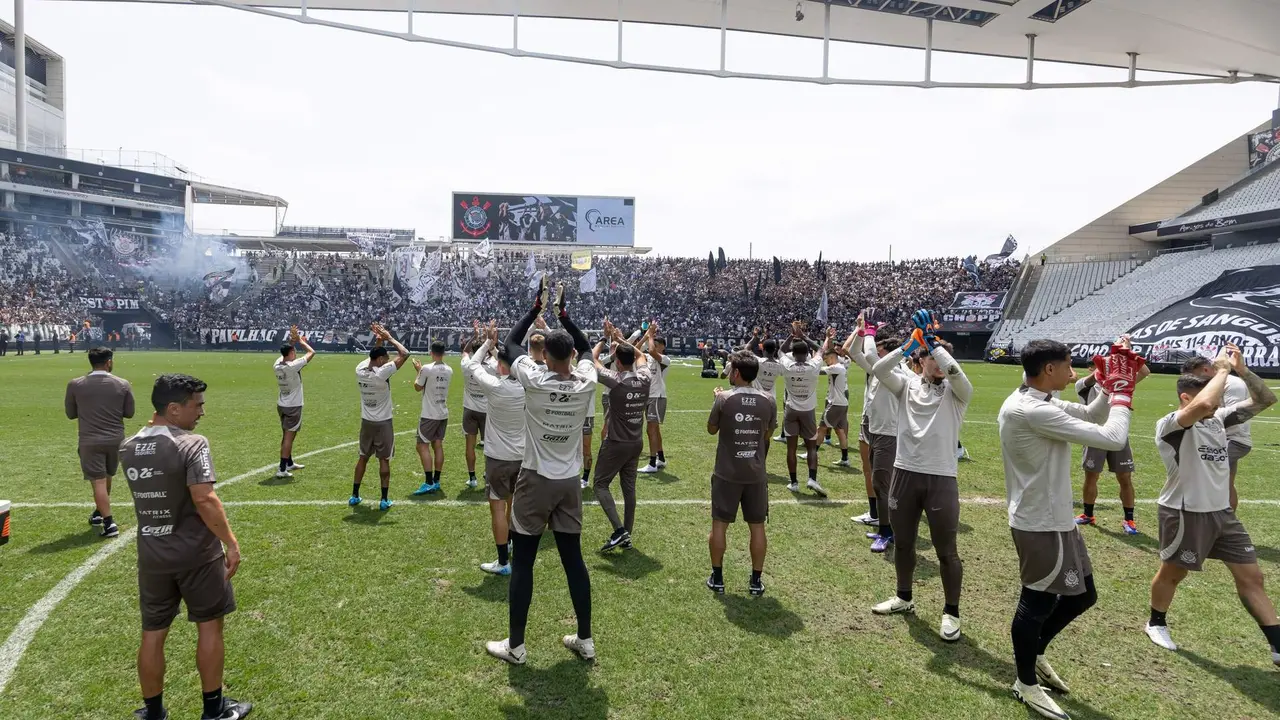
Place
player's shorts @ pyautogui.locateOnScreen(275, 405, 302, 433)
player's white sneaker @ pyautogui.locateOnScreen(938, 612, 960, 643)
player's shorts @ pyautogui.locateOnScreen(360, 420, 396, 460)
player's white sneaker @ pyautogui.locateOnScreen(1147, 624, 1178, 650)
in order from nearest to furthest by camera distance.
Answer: player's white sneaker @ pyautogui.locateOnScreen(1147, 624, 1178, 650) < player's white sneaker @ pyautogui.locateOnScreen(938, 612, 960, 643) < player's shorts @ pyautogui.locateOnScreen(360, 420, 396, 460) < player's shorts @ pyautogui.locateOnScreen(275, 405, 302, 433)

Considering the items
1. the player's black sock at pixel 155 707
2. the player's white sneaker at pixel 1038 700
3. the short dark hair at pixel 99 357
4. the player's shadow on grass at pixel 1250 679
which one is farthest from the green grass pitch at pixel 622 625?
the short dark hair at pixel 99 357

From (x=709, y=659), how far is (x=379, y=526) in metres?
4.91

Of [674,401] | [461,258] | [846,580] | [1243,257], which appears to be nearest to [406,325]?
[461,258]

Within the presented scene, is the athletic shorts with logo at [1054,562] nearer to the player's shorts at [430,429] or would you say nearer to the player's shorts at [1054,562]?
the player's shorts at [1054,562]

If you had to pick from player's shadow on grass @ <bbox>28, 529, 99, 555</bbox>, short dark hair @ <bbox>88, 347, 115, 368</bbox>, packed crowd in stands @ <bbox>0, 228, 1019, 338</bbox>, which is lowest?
player's shadow on grass @ <bbox>28, 529, 99, 555</bbox>

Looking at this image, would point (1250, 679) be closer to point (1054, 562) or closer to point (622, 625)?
point (1054, 562)

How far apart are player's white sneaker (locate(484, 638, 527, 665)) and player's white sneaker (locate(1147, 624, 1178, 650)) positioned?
5.08 m

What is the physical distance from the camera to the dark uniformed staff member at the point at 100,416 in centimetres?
742

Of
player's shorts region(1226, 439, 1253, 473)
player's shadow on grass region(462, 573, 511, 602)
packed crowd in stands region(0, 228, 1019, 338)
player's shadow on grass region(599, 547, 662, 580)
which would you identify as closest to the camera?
player's shadow on grass region(462, 573, 511, 602)

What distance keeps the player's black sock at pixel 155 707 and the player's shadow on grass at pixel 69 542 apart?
438 centimetres

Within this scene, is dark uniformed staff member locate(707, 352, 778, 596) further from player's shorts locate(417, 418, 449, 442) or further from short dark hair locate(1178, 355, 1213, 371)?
player's shorts locate(417, 418, 449, 442)

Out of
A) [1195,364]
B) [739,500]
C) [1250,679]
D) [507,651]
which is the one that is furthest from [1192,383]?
[507,651]

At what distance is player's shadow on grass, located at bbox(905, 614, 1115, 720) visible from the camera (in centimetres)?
442

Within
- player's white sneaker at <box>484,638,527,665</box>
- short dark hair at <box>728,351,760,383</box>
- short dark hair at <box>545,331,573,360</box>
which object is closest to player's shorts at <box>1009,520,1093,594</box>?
short dark hair at <box>728,351,760,383</box>
